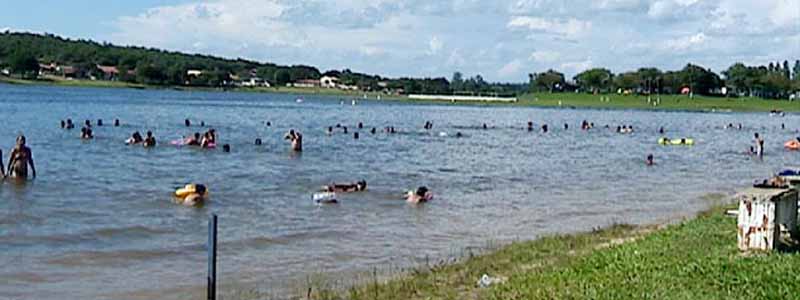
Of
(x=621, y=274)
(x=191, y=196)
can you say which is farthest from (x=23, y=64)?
(x=621, y=274)

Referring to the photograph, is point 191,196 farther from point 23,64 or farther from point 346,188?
point 23,64

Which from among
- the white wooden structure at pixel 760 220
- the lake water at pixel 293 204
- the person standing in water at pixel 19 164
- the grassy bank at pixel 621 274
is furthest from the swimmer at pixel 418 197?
the white wooden structure at pixel 760 220

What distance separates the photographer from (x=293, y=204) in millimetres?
25234

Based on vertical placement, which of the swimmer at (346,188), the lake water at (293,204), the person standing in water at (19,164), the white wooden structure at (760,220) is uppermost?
the white wooden structure at (760,220)

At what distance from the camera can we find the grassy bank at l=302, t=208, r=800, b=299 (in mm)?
10773

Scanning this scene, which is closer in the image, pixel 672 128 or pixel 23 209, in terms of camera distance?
pixel 23 209

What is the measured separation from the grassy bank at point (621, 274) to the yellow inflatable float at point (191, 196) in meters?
10.2

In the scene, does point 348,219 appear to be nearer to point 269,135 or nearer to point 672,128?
point 269,135

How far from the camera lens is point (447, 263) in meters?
15.6

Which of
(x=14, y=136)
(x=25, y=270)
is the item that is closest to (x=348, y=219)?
(x=25, y=270)

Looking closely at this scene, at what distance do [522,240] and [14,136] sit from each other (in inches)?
1541

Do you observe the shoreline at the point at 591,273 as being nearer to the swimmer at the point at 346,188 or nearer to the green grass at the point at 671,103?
the swimmer at the point at 346,188

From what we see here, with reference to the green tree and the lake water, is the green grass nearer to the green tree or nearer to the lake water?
the green tree

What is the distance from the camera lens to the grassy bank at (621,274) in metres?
10.8
